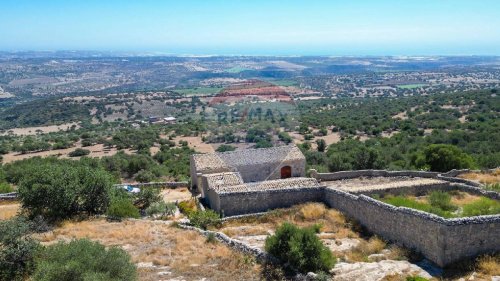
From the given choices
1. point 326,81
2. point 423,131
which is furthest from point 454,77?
point 423,131

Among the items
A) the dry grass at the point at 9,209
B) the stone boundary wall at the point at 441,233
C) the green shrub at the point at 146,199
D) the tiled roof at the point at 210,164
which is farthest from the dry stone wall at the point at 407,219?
the dry grass at the point at 9,209

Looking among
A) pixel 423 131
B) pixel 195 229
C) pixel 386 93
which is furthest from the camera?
pixel 386 93

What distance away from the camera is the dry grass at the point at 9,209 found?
19516mm

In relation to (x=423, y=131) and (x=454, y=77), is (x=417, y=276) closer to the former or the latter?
(x=423, y=131)

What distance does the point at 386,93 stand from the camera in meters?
130

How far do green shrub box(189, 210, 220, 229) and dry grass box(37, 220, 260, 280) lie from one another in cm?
95

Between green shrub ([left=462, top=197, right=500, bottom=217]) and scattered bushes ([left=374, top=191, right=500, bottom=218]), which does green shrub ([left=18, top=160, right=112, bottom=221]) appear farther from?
green shrub ([left=462, top=197, right=500, bottom=217])

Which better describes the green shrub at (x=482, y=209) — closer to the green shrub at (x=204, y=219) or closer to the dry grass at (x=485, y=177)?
the dry grass at (x=485, y=177)

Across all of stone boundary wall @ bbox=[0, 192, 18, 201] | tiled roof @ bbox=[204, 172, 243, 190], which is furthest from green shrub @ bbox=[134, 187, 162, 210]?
stone boundary wall @ bbox=[0, 192, 18, 201]

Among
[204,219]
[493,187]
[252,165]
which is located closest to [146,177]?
[252,165]

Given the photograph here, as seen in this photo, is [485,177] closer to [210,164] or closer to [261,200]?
[261,200]

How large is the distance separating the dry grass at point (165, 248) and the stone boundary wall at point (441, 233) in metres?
5.25

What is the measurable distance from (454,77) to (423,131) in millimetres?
134440

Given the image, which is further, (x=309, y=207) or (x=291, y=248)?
(x=309, y=207)
